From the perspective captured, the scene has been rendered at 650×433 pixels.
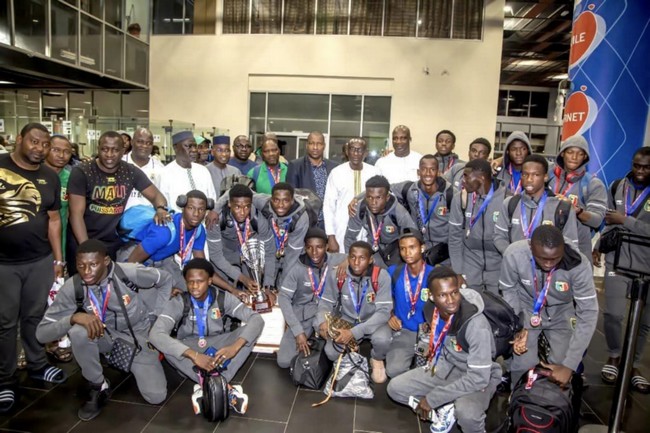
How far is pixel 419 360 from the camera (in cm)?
381

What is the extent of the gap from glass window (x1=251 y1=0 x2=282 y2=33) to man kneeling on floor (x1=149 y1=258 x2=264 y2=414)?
1169 cm

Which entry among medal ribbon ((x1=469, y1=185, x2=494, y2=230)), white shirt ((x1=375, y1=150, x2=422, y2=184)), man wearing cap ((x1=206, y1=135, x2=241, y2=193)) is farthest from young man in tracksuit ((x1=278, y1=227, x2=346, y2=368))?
man wearing cap ((x1=206, y1=135, x2=241, y2=193))

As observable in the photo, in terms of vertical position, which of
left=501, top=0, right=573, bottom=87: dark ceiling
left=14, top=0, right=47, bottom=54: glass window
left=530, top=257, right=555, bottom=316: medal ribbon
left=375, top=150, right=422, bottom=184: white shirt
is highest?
left=501, top=0, right=573, bottom=87: dark ceiling

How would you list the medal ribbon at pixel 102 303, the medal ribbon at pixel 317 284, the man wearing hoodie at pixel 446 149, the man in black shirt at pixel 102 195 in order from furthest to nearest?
1. the man wearing hoodie at pixel 446 149
2. the medal ribbon at pixel 317 284
3. the man in black shirt at pixel 102 195
4. the medal ribbon at pixel 102 303

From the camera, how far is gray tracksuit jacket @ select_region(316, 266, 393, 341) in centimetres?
404

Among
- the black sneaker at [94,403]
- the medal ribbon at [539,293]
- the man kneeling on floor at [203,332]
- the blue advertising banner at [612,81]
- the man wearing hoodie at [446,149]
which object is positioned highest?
the blue advertising banner at [612,81]

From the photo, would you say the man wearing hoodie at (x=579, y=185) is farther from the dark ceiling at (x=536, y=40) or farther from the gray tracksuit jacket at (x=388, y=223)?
the dark ceiling at (x=536, y=40)

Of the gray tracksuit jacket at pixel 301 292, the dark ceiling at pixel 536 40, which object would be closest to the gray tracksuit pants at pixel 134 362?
the gray tracksuit jacket at pixel 301 292

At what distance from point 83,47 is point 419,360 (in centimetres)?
1175

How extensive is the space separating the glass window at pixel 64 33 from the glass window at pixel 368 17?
7.47 metres

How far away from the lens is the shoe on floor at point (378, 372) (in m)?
4.02

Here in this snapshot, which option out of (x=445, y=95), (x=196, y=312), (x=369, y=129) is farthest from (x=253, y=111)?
(x=196, y=312)

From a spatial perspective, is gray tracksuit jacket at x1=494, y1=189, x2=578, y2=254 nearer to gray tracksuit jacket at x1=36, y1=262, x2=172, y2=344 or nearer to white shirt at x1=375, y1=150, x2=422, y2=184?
white shirt at x1=375, y1=150, x2=422, y2=184

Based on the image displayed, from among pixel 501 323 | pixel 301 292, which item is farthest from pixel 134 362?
pixel 501 323
